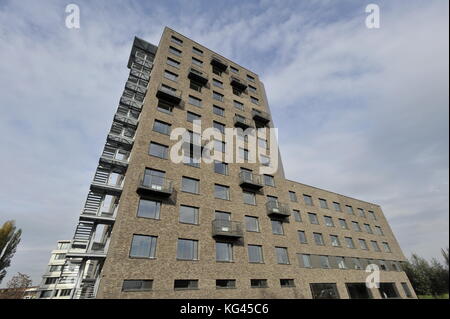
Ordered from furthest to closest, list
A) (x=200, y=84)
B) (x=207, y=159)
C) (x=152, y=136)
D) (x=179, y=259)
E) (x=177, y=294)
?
(x=200, y=84) < (x=207, y=159) < (x=152, y=136) < (x=179, y=259) < (x=177, y=294)

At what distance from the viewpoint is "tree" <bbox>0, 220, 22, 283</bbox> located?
36.6 m

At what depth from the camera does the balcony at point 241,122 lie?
2747cm

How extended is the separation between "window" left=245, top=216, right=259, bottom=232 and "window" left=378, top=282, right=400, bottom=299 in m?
25.8

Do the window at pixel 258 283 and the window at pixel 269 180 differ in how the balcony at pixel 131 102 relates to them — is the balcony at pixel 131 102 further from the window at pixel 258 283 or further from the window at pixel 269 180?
the window at pixel 258 283

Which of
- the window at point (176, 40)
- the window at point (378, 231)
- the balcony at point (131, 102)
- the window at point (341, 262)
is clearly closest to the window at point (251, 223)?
the window at point (341, 262)

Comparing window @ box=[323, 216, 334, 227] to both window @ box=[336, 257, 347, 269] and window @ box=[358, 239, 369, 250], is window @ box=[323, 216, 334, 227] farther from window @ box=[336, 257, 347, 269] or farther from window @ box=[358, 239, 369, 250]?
window @ box=[358, 239, 369, 250]

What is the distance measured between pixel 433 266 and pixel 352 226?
23644 mm

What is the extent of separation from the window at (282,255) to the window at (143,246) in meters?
12.4

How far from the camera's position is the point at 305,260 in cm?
2800

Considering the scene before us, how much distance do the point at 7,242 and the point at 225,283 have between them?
145 feet
